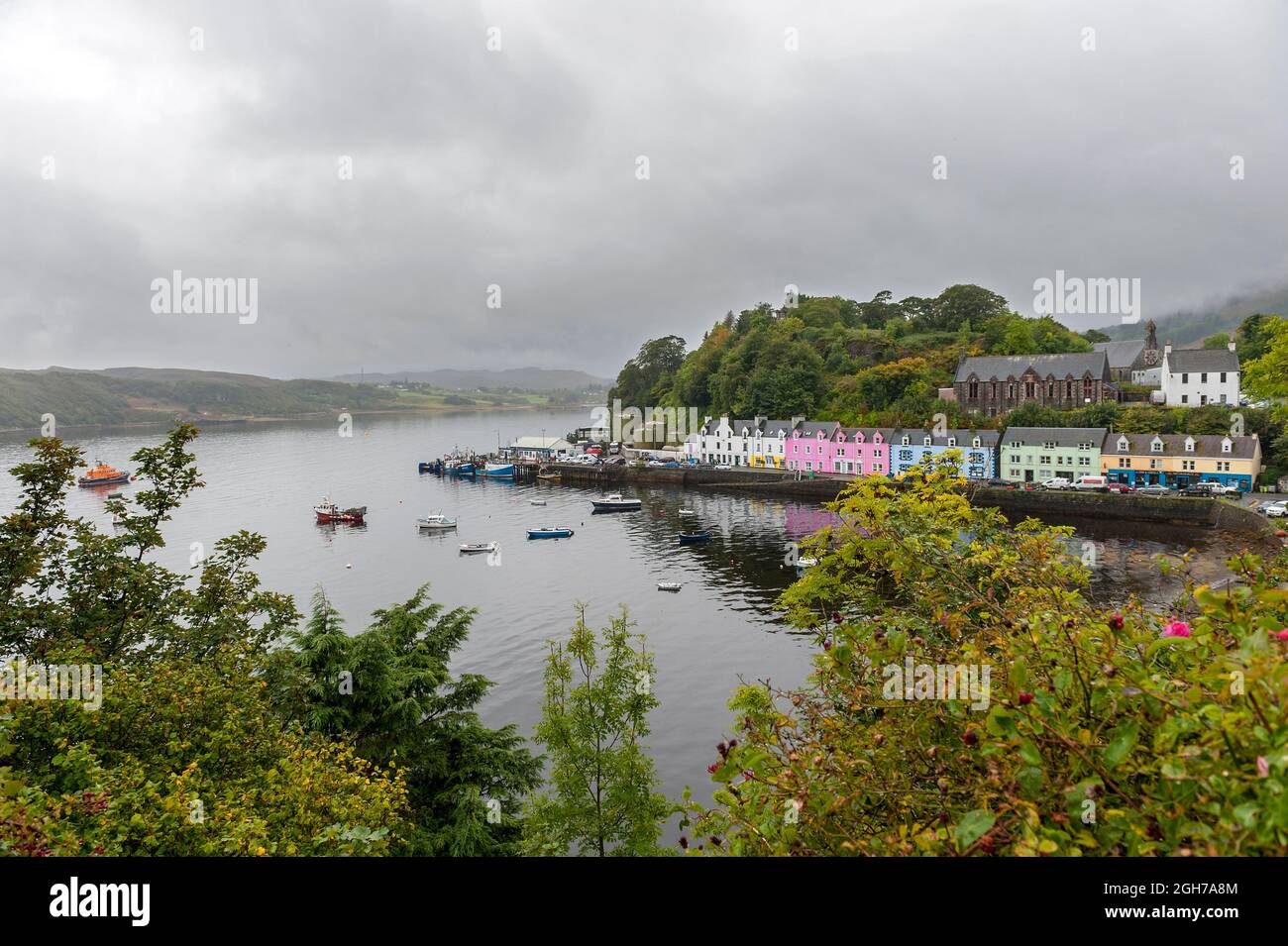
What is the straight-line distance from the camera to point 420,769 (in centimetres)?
1315

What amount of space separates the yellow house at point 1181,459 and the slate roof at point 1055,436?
78 centimetres

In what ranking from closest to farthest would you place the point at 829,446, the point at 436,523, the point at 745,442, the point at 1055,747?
the point at 1055,747, the point at 436,523, the point at 829,446, the point at 745,442

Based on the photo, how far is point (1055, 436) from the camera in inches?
2140

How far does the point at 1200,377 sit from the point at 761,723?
221ft

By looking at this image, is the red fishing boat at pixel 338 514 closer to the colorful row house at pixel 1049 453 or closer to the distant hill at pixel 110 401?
the colorful row house at pixel 1049 453

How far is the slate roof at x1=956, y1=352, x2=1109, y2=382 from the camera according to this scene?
61.9m

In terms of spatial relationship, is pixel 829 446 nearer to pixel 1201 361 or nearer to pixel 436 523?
pixel 1201 361

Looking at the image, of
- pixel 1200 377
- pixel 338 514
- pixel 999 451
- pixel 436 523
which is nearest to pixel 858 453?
pixel 999 451

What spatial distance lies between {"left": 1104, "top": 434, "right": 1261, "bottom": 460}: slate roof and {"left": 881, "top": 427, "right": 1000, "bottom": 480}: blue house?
24.5 ft
